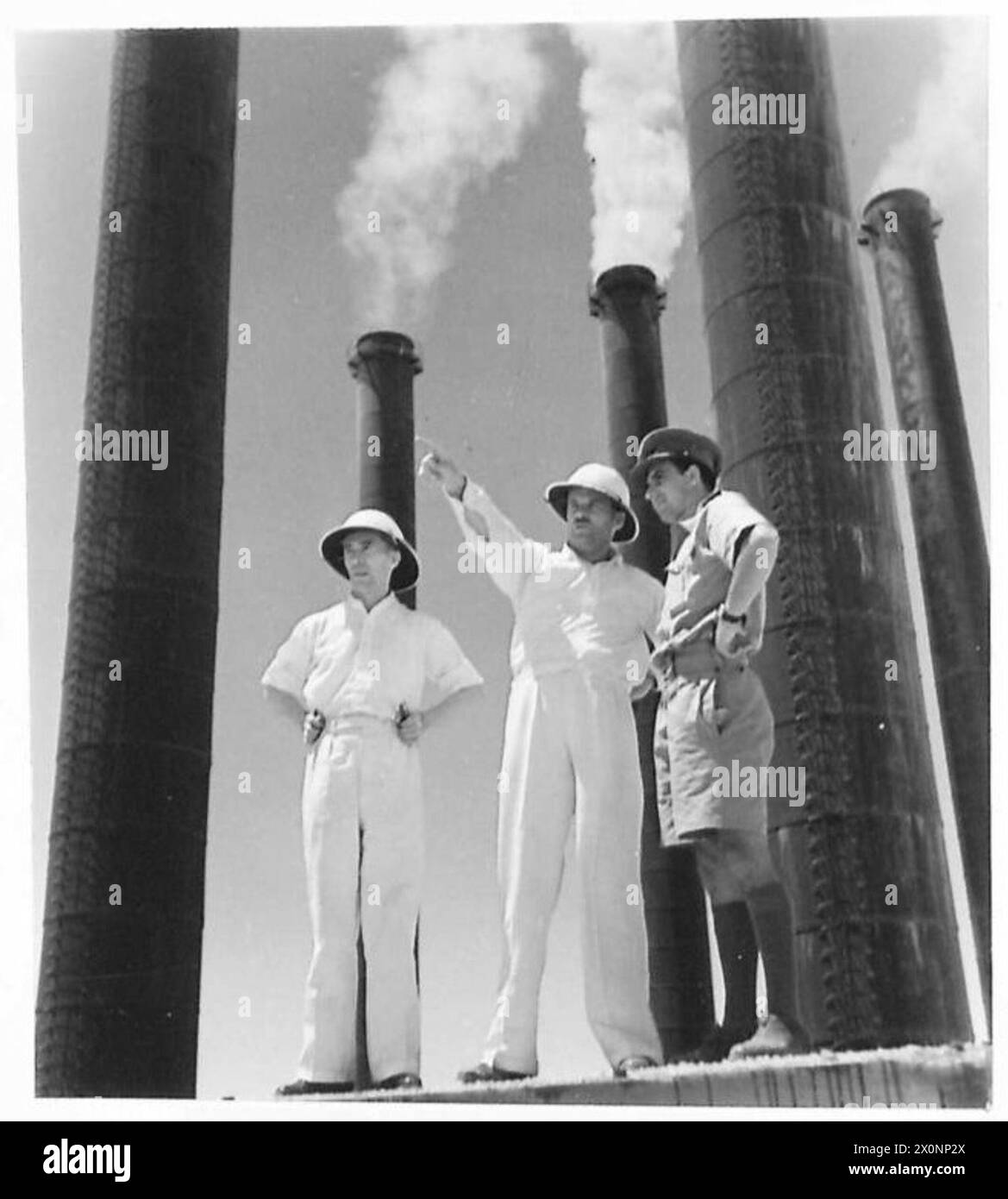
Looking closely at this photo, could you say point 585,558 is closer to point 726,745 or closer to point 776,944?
point 726,745

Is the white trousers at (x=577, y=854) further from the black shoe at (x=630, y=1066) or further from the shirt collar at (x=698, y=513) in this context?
the shirt collar at (x=698, y=513)

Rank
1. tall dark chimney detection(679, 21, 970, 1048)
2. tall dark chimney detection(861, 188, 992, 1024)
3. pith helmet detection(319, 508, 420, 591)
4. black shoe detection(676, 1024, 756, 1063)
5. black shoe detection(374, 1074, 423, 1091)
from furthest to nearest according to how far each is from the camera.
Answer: tall dark chimney detection(861, 188, 992, 1024) → tall dark chimney detection(679, 21, 970, 1048) → pith helmet detection(319, 508, 420, 591) → black shoe detection(374, 1074, 423, 1091) → black shoe detection(676, 1024, 756, 1063)

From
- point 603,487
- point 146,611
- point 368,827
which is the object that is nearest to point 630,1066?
point 368,827

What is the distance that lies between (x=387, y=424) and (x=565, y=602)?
3.49 m

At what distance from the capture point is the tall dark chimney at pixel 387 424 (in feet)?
31.4

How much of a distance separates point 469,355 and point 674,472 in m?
1.87

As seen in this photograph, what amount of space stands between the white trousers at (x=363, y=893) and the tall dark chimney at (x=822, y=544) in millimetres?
1922

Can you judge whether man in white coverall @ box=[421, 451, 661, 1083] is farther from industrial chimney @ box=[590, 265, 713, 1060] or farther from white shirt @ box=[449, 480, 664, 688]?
industrial chimney @ box=[590, 265, 713, 1060]

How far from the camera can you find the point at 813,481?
7801 mm

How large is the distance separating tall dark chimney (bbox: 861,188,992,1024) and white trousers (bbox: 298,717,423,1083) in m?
2.79

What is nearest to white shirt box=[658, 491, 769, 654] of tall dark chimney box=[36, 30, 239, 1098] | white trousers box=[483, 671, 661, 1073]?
white trousers box=[483, 671, 661, 1073]

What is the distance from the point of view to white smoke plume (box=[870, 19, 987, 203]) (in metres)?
7.58

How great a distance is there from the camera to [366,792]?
22.3ft

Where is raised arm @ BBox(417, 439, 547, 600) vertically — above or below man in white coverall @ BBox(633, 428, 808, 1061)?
above
